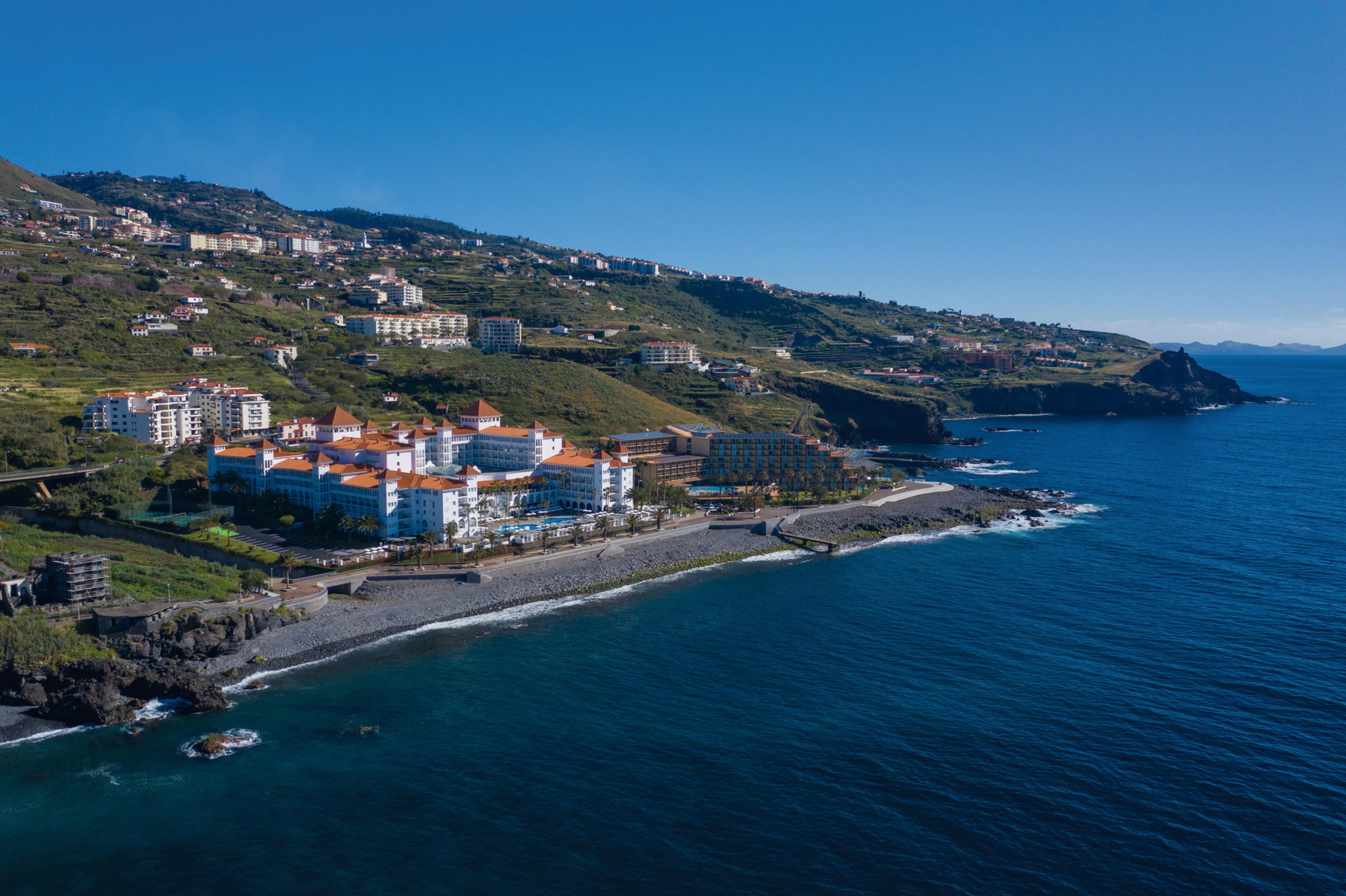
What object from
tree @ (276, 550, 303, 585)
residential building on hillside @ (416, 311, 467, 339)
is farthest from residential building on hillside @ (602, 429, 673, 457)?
residential building on hillside @ (416, 311, 467, 339)

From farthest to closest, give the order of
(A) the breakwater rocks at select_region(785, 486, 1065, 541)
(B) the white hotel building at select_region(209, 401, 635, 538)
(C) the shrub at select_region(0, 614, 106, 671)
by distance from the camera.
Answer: (A) the breakwater rocks at select_region(785, 486, 1065, 541)
(B) the white hotel building at select_region(209, 401, 635, 538)
(C) the shrub at select_region(0, 614, 106, 671)

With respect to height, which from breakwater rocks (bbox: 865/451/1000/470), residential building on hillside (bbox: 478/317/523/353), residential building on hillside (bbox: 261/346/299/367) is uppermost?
residential building on hillside (bbox: 478/317/523/353)

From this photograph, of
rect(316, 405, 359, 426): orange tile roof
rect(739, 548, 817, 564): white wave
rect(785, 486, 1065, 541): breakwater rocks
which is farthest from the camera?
rect(316, 405, 359, 426): orange tile roof

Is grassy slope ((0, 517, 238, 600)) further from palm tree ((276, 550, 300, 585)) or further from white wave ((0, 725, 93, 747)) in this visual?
white wave ((0, 725, 93, 747))

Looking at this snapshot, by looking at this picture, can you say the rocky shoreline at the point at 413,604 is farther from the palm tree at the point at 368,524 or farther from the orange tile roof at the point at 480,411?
the orange tile roof at the point at 480,411

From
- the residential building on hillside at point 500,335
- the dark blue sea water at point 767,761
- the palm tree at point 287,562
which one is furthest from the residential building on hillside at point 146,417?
the residential building on hillside at point 500,335

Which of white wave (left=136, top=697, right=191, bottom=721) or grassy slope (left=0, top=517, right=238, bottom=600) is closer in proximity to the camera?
white wave (left=136, top=697, right=191, bottom=721)

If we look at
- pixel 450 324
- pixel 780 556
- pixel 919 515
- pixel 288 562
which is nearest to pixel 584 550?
pixel 780 556
